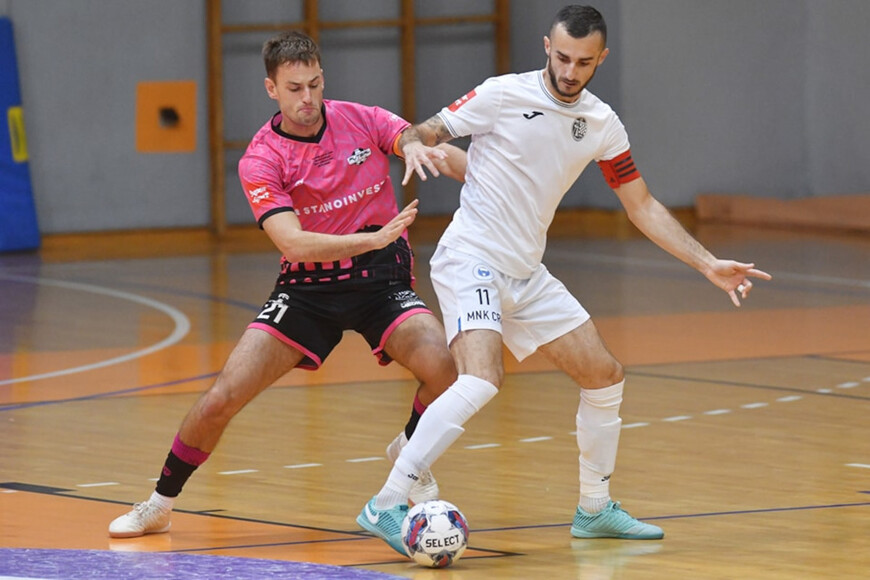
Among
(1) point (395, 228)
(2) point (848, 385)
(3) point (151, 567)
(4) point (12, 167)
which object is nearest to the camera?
(3) point (151, 567)

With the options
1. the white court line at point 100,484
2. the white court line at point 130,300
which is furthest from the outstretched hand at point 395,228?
the white court line at point 130,300

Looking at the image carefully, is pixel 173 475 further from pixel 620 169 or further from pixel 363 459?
pixel 620 169

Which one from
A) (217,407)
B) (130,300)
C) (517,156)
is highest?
(517,156)

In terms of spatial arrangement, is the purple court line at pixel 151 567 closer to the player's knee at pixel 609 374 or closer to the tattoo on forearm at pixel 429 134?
the player's knee at pixel 609 374

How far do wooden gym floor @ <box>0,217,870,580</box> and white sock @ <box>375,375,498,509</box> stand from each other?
0.38 meters

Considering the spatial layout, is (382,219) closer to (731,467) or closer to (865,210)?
(731,467)

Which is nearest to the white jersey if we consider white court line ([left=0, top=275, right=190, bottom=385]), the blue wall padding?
white court line ([left=0, top=275, right=190, bottom=385])

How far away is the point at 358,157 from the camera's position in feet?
23.0

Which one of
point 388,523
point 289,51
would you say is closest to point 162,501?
point 388,523

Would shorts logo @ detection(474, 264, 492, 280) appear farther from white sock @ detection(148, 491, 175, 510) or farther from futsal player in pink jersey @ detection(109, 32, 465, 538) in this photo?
white sock @ detection(148, 491, 175, 510)

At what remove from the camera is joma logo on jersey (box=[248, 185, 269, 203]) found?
673cm

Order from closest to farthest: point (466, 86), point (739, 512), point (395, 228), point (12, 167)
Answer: point (395, 228)
point (739, 512)
point (12, 167)
point (466, 86)

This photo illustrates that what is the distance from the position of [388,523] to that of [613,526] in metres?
0.91

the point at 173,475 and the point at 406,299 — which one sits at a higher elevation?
the point at 406,299
